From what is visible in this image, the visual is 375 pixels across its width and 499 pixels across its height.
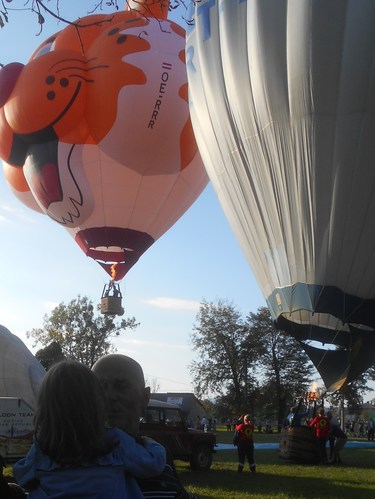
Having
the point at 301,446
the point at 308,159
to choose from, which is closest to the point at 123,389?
the point at 308,159

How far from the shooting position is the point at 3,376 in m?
16.0

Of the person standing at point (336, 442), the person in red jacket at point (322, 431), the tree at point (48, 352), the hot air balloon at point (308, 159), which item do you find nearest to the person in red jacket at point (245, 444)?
the hot air balloon at point (308, 159)

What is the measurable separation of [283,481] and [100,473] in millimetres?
8983

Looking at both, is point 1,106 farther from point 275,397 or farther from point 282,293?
point 275,397

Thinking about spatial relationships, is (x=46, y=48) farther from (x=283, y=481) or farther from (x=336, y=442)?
(x=336, y=442)

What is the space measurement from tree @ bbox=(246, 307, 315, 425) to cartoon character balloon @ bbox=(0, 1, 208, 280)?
31180 mm

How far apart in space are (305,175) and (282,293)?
6.12 feet

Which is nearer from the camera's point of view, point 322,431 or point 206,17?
point 206,17

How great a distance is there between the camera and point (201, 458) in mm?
12023

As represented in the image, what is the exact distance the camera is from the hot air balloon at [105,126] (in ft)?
42.8

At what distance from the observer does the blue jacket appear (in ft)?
5.92

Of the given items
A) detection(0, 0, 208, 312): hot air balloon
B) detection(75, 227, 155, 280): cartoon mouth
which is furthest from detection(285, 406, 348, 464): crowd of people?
detection(0, 0, 208, 312): hot air balloon

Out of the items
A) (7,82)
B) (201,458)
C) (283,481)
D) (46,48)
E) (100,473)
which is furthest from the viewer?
(46,48)

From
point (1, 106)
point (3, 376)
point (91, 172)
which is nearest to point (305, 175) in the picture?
point (91, 172)
